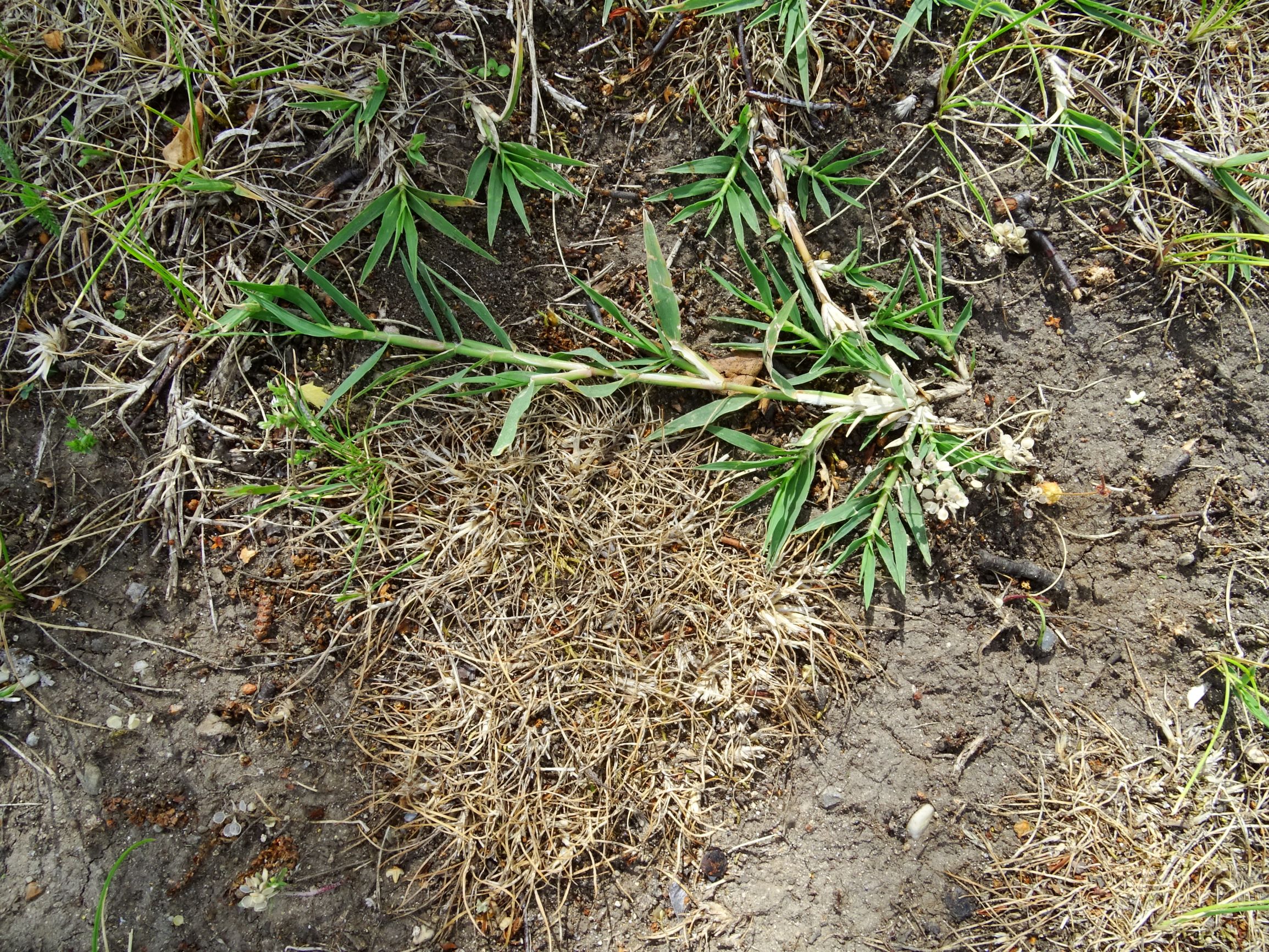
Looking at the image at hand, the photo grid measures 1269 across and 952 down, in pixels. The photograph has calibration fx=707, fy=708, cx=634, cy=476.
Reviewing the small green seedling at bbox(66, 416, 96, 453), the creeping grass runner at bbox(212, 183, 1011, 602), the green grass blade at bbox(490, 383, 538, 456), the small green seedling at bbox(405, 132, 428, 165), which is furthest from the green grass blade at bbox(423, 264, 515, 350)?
the small green seedling at bbox(66, 416, 96, 453)

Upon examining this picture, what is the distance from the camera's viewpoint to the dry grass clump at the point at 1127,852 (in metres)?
1.88

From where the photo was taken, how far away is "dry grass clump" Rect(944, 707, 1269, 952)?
1.88 m

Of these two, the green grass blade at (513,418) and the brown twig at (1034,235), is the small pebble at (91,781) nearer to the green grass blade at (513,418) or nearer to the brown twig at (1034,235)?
the green grass blade at (513,418)

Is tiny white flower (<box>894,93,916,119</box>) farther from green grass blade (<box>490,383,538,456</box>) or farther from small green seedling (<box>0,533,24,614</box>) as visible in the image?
small green seedling (<box>0,533,24,614</box>)

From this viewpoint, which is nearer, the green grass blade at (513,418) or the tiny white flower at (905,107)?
the green grass blade at (513,418)

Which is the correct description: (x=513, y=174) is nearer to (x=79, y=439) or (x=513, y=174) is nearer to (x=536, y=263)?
(x=536, y=263)

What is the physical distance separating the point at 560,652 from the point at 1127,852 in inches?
63.9

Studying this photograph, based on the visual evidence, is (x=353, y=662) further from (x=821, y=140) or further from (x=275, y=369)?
(x=821, y=140)

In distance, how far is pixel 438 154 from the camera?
193 centimetres

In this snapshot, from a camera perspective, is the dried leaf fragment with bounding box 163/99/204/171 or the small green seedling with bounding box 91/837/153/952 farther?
the dried leaf fragment with bounding box 163/99/204/171

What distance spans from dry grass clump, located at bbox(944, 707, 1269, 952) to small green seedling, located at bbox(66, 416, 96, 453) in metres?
2.63

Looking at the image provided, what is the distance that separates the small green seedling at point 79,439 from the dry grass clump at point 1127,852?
2.63m

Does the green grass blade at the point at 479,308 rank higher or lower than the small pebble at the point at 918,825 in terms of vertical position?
higher

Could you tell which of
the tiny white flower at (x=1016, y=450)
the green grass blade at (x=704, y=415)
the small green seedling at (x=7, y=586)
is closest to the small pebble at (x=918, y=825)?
the tiny white flower at (x=1016, y=450)
